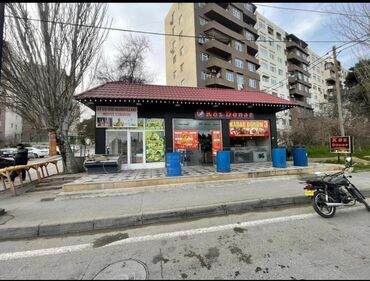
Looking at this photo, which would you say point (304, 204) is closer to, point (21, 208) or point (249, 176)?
point (249, 176)

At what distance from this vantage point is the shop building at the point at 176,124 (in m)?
10.4

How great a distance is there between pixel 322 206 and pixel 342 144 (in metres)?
8.05

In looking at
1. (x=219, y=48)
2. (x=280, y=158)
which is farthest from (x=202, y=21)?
(x=280, y=158)

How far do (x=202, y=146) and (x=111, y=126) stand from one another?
16.9ft

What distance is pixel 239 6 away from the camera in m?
34.7

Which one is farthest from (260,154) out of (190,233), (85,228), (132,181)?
(85,228)

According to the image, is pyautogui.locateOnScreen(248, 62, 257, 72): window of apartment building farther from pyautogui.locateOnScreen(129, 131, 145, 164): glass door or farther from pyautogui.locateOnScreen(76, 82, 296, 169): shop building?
pyautogui.locateOnScreen(129, 131, 145, 164): glass door


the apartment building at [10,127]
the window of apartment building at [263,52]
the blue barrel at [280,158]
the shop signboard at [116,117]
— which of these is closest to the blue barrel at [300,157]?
the blue barrel at [280,158]

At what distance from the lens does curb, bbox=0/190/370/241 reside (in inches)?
171

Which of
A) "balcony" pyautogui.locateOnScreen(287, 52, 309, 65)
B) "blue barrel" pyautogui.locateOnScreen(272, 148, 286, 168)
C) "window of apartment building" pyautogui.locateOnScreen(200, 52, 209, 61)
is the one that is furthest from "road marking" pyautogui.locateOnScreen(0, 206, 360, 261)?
"balcony" pyautogui.locateOnScreen(287, 52, 309, 65)

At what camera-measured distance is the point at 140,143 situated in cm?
1094

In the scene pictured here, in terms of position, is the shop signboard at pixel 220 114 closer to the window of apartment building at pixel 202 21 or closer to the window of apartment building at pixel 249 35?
the window of apartment building at pixel 202 21

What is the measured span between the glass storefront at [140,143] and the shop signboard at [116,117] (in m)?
0.29

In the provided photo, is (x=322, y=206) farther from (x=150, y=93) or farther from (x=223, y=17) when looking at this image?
(x=223, y=17)
